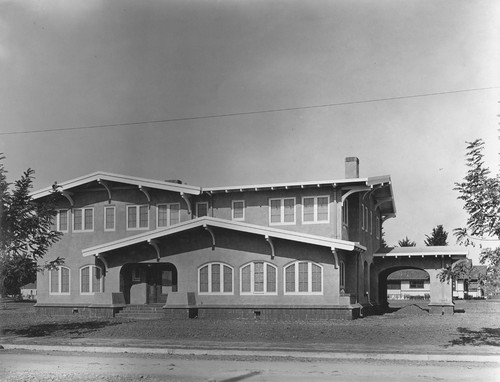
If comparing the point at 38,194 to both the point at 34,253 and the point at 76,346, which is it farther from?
the point at 76,346

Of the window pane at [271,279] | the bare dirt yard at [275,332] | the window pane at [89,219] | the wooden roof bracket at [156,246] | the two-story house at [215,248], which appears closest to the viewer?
the bare dirt yard at [275,332]

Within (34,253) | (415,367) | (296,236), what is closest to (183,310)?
(296,236)

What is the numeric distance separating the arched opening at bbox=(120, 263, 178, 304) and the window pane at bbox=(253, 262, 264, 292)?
5512 millimetres

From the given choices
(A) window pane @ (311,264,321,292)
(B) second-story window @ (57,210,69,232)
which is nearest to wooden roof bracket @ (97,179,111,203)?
(B) second-story window @ (57,210,69,232)

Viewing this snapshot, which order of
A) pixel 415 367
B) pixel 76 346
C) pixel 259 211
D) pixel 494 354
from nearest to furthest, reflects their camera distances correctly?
1. pixel 415 367
2. pixel 494 354
3. pixel 76 346
4. pixel 259 211

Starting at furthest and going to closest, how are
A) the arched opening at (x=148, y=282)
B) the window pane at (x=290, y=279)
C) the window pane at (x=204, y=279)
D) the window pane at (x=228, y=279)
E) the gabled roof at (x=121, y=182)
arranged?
1. the gabled roof at (x=121, y=182)
2. the arched opening at (x=148, y=282)
3. the window pane at (x=204, y=279)
4. the window pane at (x=228, y=279)
5. the window pane at (x=290, y=279)

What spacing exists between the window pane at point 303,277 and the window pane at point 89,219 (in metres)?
12.3

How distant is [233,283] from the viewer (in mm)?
28719

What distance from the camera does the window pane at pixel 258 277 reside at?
1118 inches

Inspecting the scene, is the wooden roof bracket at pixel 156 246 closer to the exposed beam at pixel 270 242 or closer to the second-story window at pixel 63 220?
the exposed beam at pixel 270 242

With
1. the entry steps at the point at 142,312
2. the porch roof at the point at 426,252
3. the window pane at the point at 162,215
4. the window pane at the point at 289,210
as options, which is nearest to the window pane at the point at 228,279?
the entry steps at the point at 142,312

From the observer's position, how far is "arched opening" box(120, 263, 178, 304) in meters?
31.9

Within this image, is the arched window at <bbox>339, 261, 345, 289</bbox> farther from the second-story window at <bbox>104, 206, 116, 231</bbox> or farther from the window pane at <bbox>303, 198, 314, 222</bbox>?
the second-story window at <bbox>104, 206, 116, 231</bbox>

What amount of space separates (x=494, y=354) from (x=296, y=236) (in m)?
11.8
